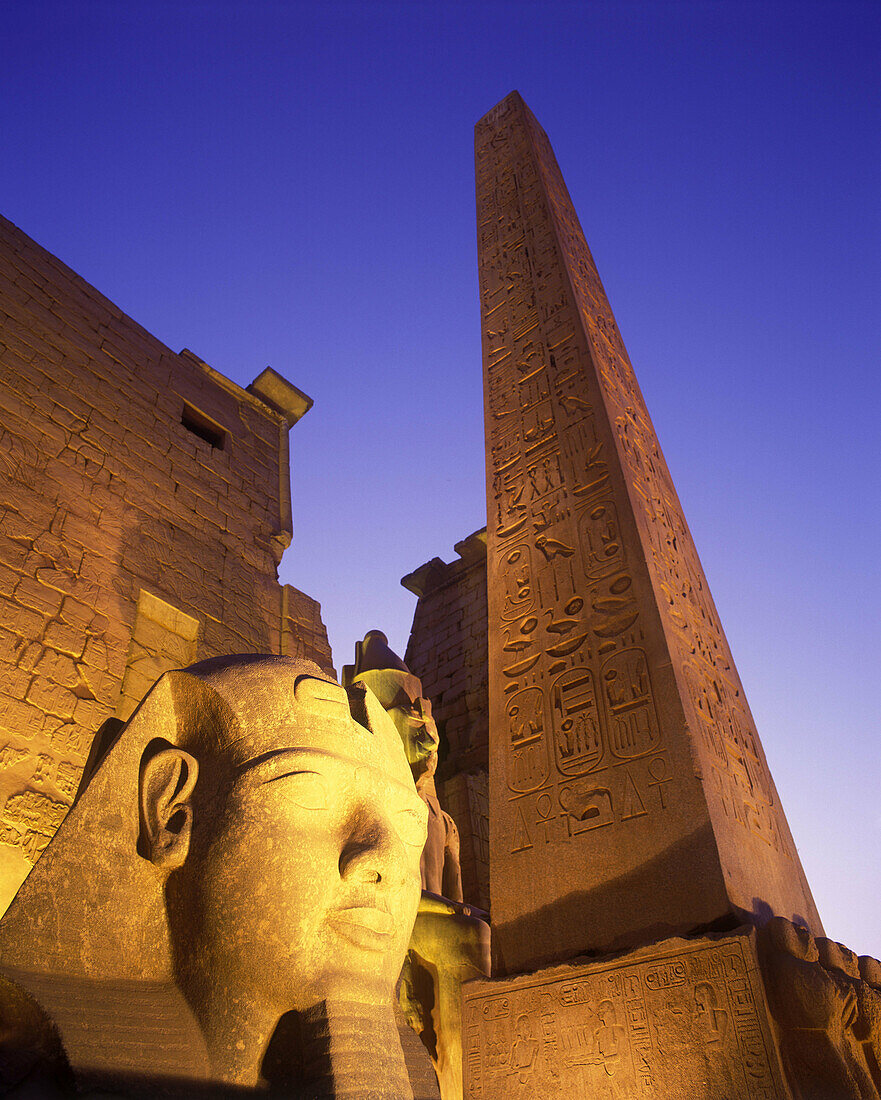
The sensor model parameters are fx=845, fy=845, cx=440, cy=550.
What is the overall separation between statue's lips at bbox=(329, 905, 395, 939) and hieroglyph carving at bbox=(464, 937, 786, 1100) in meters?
1.15

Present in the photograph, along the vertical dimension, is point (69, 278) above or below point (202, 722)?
above

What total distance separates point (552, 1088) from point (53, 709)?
2893 mm

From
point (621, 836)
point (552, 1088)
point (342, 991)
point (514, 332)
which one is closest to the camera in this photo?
point (342, 991)

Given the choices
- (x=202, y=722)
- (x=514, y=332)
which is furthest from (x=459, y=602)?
(x=202, y=722)

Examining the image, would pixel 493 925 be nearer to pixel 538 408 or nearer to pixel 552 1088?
pixel 552 1088

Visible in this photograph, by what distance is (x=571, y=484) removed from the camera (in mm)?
3635

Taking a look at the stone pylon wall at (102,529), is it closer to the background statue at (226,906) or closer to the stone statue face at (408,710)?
the stone statue face at (408,710)

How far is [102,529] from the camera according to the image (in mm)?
4902

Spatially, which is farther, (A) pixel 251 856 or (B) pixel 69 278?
(B) pixel 69 278

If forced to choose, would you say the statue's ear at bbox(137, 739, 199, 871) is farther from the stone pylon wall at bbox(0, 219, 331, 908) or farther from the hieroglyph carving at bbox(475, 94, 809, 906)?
the stone pylon wall at bbox(0, 219, 331, 908)

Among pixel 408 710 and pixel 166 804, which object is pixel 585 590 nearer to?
pixel 408 710

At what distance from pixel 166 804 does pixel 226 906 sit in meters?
0.22

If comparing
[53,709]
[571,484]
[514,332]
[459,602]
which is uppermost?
[459,602]

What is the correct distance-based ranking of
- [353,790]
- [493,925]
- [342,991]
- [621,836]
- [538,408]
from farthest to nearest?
[538,408], [493,925], [621,836], [353,790], [342,991]
